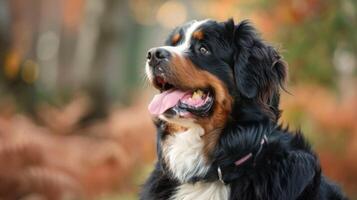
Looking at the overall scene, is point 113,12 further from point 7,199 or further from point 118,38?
point 7,199

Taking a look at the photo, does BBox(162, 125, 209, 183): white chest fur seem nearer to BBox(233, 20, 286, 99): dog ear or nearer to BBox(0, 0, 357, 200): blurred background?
BBox(233, 20, 286, 99): dog ear

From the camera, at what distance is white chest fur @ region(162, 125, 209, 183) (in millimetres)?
5602

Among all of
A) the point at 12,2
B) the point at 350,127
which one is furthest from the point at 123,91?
the point at 350,127

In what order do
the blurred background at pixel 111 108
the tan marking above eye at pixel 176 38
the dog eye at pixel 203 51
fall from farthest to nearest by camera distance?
the blurred background at pixel 111 108 → the tan marking above eye at pixel 176 38 → the dog eye at pixel 203 51

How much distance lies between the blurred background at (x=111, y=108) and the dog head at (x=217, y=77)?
9.53 feet

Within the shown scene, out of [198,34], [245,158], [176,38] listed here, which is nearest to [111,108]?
[176,38]

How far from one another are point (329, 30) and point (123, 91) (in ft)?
19.1

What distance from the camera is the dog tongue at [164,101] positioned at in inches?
217

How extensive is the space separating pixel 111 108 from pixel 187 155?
8456mm

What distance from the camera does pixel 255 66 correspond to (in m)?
5.61

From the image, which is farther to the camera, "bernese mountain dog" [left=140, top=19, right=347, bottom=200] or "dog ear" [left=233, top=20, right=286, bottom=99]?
"dog ear" [left=233, top=20, right=286, bottom=99]

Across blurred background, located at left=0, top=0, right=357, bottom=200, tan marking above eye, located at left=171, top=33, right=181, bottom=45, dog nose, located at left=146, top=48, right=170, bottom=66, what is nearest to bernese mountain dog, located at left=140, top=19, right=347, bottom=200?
dog nose, located at left=146, top=48, right=170, bottom=66

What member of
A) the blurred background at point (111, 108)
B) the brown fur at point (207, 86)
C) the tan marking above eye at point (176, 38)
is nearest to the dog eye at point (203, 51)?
the brown fur at point (207, 86)

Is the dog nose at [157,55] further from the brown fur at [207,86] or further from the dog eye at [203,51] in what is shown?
the dog eye at [203,51]
